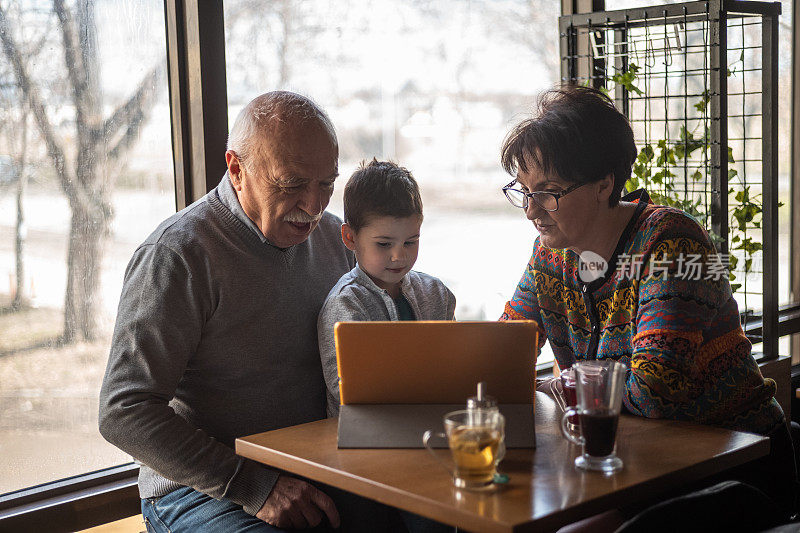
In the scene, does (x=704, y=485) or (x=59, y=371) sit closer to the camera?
(x=704, y=485)

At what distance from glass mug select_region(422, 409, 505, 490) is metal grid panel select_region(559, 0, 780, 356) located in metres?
1.86

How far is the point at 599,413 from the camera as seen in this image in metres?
1.45

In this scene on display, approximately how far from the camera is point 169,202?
2605 mm

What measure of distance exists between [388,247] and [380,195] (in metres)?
0.13

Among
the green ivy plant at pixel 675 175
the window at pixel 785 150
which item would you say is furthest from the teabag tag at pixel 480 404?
the window at pixel 785 150

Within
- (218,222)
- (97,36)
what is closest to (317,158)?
(218,222)

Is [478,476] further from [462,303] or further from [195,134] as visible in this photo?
[462,303]

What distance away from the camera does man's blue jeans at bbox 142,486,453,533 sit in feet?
6.27

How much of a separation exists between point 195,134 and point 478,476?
5.10 feet

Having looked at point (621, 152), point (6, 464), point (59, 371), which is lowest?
point (6, 464)

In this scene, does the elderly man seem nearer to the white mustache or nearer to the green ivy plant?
the white mustache

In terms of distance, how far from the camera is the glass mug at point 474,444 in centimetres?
136

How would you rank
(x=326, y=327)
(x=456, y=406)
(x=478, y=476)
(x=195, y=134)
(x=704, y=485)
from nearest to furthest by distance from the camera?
(x=478, y=476)
(x=456, y=406)
(x=704, y=485)
(x=326, y=327)
(x=195, y=134)

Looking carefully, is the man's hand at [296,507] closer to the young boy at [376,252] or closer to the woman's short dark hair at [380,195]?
the young boy at [376,252]
